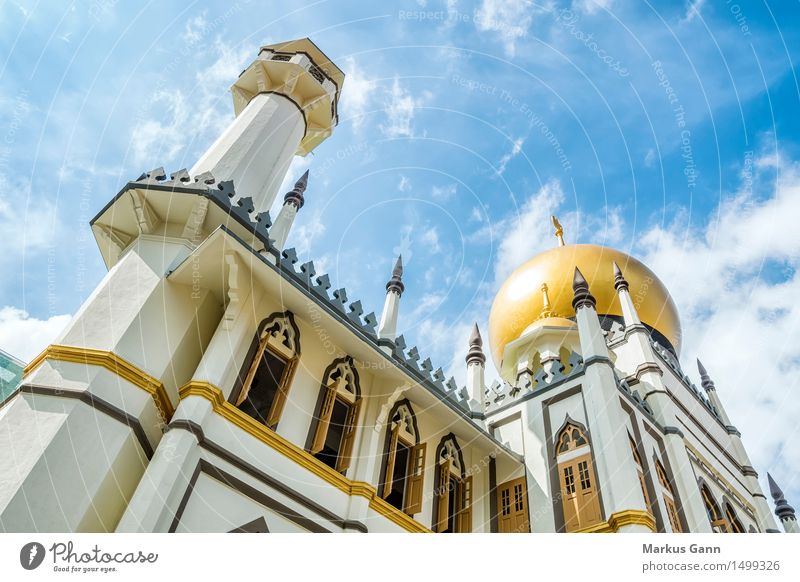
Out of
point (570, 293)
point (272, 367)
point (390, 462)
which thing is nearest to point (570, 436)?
point (390, 462)

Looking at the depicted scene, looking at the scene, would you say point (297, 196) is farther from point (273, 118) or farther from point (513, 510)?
point (513, 510)

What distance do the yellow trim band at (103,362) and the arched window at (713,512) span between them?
41.2 ft

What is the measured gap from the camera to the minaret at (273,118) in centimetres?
1287

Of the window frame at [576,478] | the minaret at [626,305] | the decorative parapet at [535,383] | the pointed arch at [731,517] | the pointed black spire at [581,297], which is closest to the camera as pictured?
the window frame at [576,478]

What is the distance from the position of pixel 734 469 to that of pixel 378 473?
41.6ft

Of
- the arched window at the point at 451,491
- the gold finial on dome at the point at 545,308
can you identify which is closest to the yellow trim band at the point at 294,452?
the arched window at the point at 451,491

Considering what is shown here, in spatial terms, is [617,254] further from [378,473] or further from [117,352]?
[117,352]

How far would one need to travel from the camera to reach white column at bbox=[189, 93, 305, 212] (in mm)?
12516

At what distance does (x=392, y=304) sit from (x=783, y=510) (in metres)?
14.2

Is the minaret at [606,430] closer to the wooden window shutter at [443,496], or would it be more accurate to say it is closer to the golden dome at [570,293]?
the wooden window shutter at [443,496]

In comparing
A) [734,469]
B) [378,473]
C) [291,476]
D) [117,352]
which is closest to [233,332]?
[117,352]
